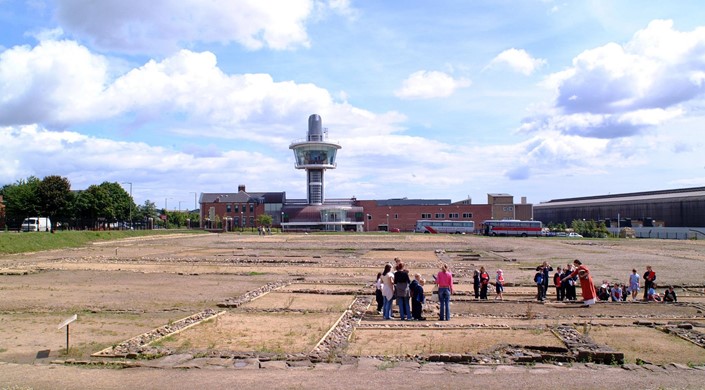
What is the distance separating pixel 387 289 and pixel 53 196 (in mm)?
89815

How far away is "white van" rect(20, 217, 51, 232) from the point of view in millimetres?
92056

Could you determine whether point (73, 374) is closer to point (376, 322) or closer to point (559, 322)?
point (376, 322)

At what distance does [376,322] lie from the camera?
1962 cm

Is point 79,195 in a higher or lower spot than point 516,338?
higher

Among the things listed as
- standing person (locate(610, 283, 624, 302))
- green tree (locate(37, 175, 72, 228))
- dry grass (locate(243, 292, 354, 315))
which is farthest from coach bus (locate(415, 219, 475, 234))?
dry grass (locate(243, 292, 354, 315))

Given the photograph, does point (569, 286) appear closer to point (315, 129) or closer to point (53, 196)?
point (53, 196)

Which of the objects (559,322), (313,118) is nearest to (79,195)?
(313,118)

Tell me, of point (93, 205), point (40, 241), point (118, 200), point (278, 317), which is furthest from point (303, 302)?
point (118, 200)

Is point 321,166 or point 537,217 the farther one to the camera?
point 537,217

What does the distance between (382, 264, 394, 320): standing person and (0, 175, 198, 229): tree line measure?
292 feet

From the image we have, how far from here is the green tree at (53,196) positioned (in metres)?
93.8

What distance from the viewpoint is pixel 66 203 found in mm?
95750

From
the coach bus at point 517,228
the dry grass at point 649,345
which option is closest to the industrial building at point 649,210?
the coach bus at point 517,228

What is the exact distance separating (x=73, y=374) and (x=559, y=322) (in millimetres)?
15171
